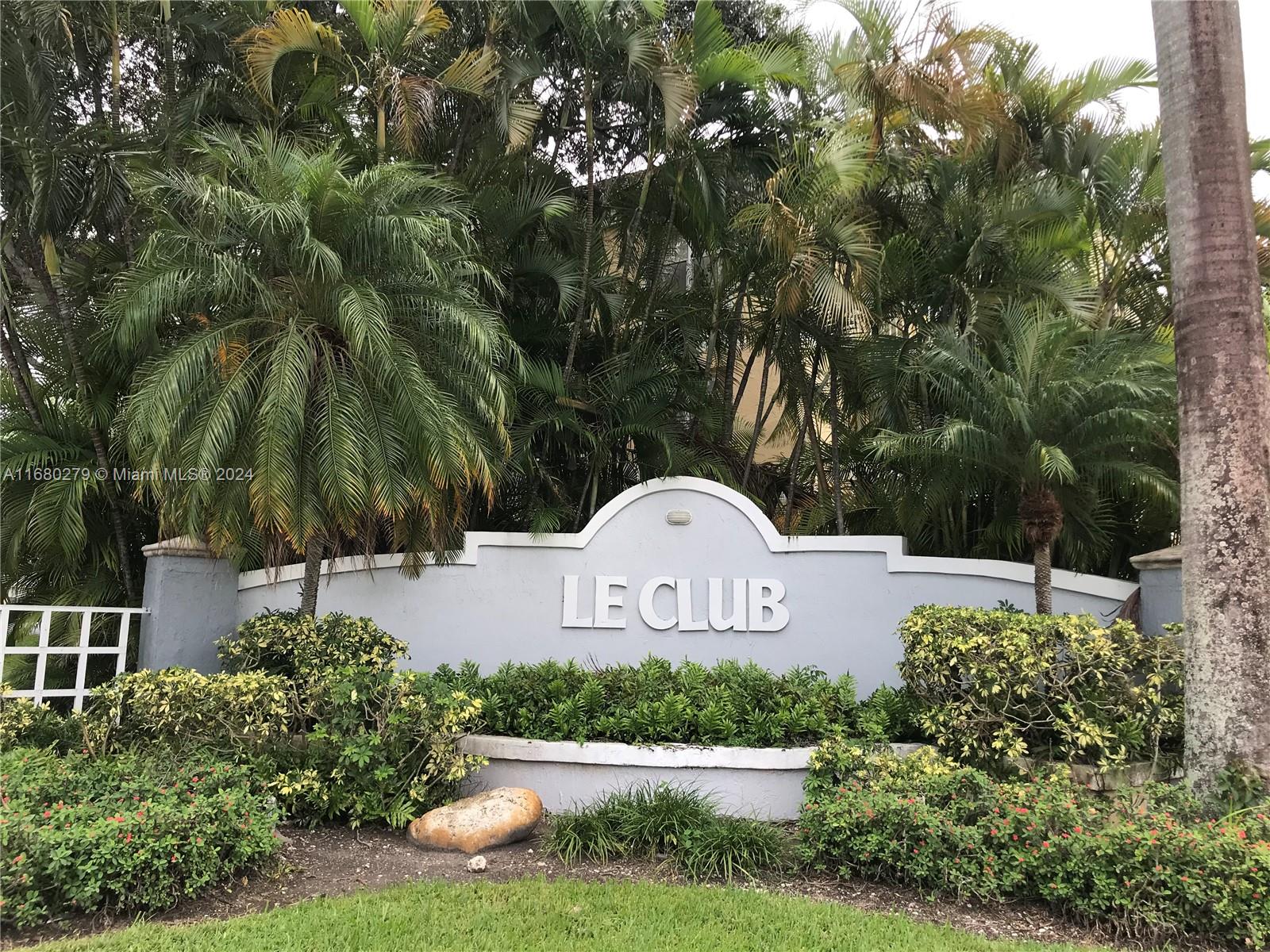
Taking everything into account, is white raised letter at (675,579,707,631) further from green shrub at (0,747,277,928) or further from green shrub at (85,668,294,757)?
green shrub at (0,747,277,928)

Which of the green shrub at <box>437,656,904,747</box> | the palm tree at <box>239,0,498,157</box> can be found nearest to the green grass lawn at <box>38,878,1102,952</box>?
the green shrub at <box>437,656,904,747</box>

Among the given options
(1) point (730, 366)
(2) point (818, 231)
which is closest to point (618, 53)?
(2) point (818, 231)

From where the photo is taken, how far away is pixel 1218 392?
5926 mm

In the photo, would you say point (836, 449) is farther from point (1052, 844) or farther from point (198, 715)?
point (198, 715)

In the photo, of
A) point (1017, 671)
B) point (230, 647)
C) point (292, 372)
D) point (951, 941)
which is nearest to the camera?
point (951, 941)

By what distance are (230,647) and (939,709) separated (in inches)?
239

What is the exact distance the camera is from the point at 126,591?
9.57 metres

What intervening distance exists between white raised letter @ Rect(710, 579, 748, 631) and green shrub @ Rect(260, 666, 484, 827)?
287 centimetres

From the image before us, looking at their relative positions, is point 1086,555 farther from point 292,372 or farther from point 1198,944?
point 292,372

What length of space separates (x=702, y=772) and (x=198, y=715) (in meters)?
3.85

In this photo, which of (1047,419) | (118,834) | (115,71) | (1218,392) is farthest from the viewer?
(115,71)

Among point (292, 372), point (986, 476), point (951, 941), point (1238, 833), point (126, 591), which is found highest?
point (292, 372)

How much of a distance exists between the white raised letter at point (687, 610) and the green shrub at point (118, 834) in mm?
4210

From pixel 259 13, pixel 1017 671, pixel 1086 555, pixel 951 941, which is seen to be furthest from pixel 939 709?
pixel 259 13
